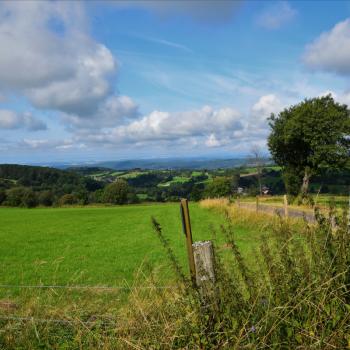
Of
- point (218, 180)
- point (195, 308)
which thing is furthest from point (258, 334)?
point (218, 180)

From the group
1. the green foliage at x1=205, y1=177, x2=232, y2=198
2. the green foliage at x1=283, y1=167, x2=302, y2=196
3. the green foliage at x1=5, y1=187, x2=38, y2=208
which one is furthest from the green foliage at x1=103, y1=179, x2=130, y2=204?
the green foliage at x1=283, y1=167, x2=302, y2=196

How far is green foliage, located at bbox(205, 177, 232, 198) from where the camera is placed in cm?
8631

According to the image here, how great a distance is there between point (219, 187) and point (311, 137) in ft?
144

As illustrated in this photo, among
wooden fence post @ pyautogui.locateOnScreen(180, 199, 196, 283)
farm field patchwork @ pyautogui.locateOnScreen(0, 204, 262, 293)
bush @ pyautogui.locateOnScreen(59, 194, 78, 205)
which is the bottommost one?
bush @ pyautogui.locateOnScreen(59, 194, 78, 205)

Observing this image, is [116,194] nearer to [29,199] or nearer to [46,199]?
[46,199]

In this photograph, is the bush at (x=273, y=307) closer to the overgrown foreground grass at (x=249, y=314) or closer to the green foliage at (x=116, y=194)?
the overgrown foreground grass at (x=249, y=314)

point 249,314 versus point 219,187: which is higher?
point 249,314

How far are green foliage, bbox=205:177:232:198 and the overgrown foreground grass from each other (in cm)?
8107

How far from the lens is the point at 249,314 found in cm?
421

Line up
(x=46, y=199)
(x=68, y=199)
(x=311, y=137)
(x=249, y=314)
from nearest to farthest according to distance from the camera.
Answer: (x=249, y=314) → (x=311, y=137) → (x=46, y=199) → (x=68, y=199)

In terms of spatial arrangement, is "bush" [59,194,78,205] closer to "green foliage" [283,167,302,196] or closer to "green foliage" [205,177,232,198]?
"green foliage" [205,177,232,198]

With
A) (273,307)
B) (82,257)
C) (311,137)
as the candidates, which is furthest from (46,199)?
(273,307)

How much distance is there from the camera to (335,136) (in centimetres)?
4366

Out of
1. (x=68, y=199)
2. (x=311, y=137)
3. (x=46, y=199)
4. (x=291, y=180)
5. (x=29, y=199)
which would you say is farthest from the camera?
(x=68, y=199)
